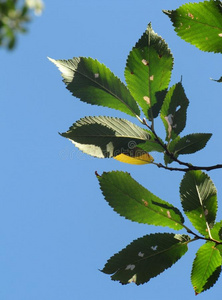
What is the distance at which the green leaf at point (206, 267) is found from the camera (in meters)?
2.31

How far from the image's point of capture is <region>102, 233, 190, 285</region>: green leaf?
7.30ft

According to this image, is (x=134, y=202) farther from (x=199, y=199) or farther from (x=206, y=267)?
(x=206, y=267)

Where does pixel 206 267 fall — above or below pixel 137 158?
below

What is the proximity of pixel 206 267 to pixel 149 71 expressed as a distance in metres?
1.02

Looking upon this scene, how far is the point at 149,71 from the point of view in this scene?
7.20 ft

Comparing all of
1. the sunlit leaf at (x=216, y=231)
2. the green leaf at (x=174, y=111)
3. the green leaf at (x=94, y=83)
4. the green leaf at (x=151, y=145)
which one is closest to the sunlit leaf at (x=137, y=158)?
the green leaf at (x=151, y=145)

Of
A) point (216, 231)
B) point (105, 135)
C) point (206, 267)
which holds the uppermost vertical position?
point (105, 135)

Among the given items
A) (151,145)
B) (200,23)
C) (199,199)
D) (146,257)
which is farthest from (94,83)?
(146,257)

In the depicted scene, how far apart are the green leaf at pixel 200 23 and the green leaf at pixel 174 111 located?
0.22 metres

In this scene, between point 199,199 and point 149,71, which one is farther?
point 199,199

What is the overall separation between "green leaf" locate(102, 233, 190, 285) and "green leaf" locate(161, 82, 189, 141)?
51 cm

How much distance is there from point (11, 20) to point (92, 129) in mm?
695

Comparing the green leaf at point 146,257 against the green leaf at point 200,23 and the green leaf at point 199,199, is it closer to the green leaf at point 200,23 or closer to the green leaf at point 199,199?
the green leaf at point 199,199

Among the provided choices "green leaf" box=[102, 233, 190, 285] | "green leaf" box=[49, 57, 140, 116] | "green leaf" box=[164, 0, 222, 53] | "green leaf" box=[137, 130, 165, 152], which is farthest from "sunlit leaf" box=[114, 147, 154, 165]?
"green leaf" box=[164, 0, 222, 53]
